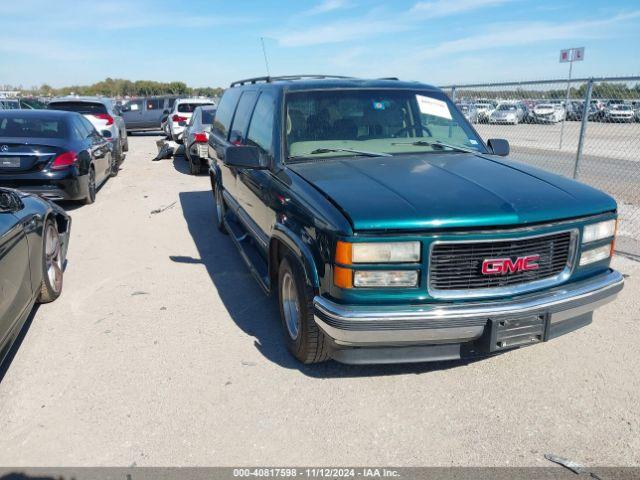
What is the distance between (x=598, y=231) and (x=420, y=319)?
4.39ft

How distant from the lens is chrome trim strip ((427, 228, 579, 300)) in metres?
2.85

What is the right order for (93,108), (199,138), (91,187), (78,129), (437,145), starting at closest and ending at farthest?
(437,145) < (78,129) < (91,187) < (199,138) < (93,108)

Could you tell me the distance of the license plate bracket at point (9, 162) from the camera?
24.0ft

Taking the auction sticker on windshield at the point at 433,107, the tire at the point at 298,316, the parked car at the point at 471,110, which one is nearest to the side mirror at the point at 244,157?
the tire at the point at 298,316

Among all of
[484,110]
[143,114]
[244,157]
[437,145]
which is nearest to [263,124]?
[244,157]

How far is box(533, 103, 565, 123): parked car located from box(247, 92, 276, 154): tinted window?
5.47 meters

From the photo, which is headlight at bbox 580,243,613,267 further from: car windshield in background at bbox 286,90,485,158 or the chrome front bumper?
car windshield in background at bbox 286,90,485,158

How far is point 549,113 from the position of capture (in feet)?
27.7

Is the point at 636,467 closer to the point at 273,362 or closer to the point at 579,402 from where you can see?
the point at 579,402

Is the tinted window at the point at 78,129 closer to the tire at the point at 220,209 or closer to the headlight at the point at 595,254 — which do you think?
the tire at the point at 220,209

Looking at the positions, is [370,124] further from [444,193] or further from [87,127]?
[87,127]

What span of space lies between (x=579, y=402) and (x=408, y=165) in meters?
1.86

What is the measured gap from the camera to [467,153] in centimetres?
423

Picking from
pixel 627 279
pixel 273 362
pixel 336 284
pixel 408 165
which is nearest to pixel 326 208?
pixel 336 284
